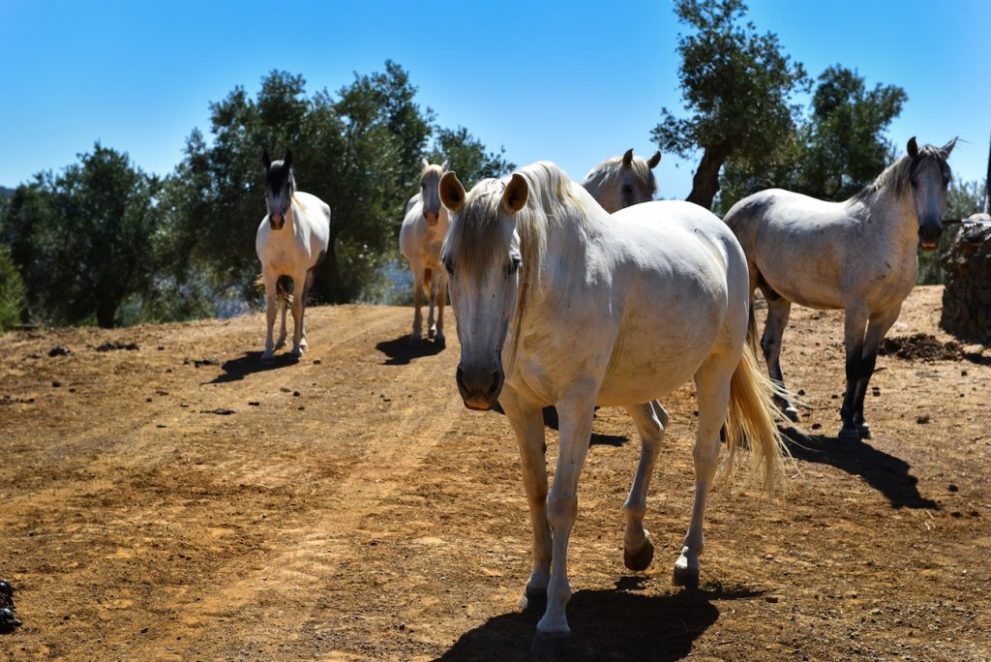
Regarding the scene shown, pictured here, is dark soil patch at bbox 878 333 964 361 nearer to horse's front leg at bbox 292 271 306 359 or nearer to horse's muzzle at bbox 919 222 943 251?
horse's muzzle at bbox 919 222 943 251

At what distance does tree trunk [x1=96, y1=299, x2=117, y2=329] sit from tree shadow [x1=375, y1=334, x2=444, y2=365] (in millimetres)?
19230

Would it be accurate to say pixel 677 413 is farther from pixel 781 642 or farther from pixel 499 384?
pixel 499 384

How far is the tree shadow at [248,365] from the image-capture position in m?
11.8

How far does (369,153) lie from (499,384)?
24063 millimetres

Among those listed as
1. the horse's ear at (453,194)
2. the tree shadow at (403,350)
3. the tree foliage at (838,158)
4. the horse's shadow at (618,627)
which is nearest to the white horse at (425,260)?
the tree shadow at (403,350)

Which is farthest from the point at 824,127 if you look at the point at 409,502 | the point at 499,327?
the point at 499,327

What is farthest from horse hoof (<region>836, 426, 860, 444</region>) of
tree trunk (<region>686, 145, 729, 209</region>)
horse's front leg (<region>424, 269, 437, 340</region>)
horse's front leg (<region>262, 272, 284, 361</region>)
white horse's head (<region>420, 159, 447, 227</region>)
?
tree trunk (<region>686, 145, 729, 209</region>)

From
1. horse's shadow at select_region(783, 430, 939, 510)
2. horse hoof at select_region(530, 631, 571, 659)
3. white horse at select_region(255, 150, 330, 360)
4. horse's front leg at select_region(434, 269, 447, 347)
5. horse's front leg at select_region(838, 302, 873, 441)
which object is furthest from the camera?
horse's front leg at select_region(434, 269, 447, 347)

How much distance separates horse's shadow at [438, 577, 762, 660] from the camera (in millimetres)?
4109

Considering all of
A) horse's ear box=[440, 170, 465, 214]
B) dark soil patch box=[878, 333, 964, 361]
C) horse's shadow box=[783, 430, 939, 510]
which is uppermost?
horse's ear box=[440, 170, 465, 214]

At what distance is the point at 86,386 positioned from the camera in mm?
11047

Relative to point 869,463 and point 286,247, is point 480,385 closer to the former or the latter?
point 869,463

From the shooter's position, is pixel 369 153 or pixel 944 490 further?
pixel 369 153

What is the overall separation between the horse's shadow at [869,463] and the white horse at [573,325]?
94.7 inches
